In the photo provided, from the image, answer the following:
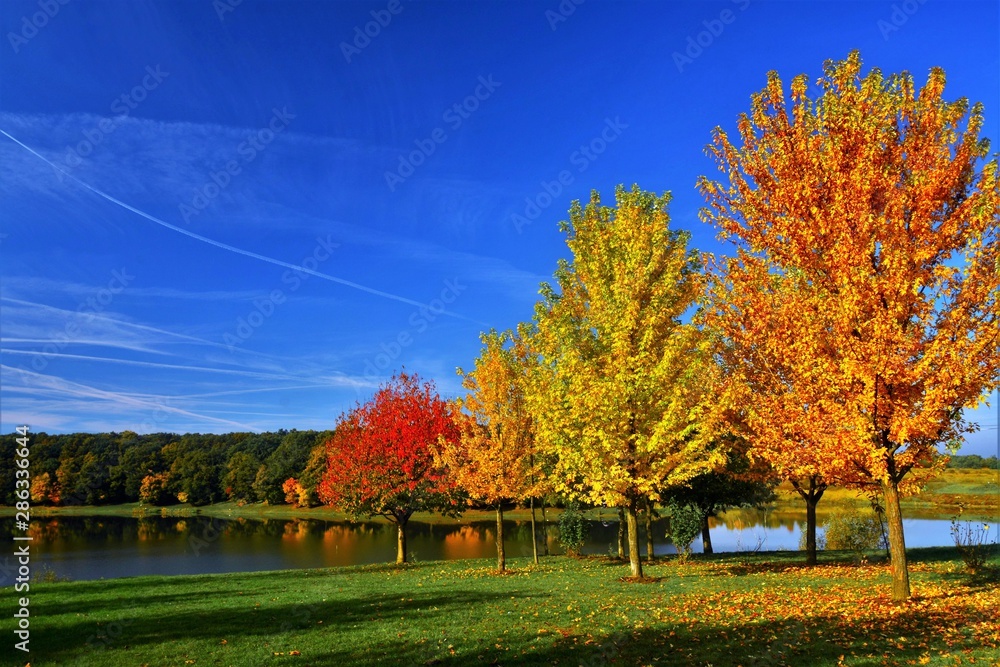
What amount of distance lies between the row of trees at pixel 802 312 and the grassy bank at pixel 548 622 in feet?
7.82

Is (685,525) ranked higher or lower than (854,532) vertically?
higher

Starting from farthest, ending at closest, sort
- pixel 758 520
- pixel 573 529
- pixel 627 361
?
pixel 758 520, pixel 573 529, pixel 627 361

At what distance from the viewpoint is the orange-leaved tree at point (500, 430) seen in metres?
22.5

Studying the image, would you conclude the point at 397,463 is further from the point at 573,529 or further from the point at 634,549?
the point at 634,549

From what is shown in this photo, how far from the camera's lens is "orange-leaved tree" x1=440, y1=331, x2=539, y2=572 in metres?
22.5

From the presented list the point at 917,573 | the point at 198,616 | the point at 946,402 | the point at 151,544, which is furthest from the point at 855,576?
the point at 151,544

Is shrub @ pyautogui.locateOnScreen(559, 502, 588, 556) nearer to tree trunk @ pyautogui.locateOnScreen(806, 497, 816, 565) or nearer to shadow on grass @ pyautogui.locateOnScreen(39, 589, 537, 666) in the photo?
tree trunk @ pyautogui.locateOnScreen(806, 497, 816, 565)

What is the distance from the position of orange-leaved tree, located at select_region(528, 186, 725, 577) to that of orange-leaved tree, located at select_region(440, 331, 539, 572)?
4.06 meters

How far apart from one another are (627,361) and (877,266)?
654cm

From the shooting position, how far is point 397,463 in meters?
30.0

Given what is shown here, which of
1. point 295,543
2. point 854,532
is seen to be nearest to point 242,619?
point 854,532

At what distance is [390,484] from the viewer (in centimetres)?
2997

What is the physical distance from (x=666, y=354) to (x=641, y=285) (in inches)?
89.4

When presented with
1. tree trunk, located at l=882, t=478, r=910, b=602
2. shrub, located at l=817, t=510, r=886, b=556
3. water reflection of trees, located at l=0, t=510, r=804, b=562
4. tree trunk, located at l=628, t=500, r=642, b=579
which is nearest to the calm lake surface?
water reflection of trees, located at l=0, t=510, r=804, b=562
